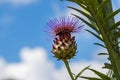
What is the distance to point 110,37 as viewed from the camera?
10.1 feet

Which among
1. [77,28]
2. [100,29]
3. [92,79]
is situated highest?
[77,28]

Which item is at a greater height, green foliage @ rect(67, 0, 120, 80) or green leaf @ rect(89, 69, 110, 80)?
green foliage @ rect(67, 0, 120, 80)

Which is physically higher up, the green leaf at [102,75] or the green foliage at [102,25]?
the green foliage at [102,25]

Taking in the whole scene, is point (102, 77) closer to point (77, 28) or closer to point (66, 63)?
point (66, 63)

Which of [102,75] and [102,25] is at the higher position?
[102,25]

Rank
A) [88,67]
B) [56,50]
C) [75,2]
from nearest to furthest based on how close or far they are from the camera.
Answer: [75,2] → [88,67] → [56,50]

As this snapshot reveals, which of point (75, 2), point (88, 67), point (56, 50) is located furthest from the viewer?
point (56, 50)

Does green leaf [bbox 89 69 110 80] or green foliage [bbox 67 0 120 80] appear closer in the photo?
green foliage [bbox 67 0 120 80]

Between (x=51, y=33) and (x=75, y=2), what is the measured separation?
0.63m

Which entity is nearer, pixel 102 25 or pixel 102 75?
pixel 102 25

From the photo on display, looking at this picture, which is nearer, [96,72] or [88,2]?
[88,2]

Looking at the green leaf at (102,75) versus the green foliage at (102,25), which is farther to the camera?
the green leaf at (102,75)

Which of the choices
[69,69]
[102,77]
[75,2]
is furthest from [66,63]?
[75,2]

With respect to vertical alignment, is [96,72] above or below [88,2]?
below
